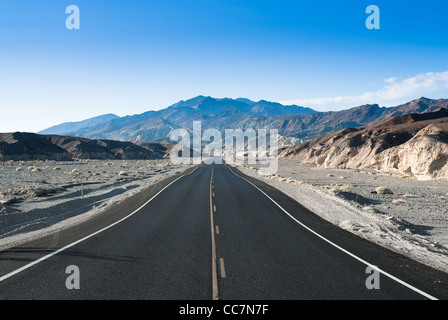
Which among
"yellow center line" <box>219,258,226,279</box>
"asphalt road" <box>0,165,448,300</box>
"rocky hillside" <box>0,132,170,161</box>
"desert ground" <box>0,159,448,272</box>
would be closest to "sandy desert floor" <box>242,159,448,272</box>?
"desert ground" <box>0,159,448,272</box>

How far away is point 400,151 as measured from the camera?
47.4 meters

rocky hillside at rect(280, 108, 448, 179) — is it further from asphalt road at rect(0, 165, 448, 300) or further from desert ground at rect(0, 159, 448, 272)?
asphalt road at rect(0, 165, 448, 300)

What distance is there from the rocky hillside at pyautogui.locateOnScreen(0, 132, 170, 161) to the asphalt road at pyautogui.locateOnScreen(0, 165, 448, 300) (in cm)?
8612

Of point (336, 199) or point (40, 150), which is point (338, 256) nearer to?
point (336, 199)

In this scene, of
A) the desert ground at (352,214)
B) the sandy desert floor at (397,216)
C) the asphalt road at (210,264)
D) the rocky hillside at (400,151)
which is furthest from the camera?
the rocky hillside at (400,151)

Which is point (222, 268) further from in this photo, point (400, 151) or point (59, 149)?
point (59, 149)

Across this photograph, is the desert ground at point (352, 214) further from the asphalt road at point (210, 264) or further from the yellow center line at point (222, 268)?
the yellow center line at point (222, 268)

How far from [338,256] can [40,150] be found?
4784 inches

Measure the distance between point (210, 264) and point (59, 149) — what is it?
127 metres

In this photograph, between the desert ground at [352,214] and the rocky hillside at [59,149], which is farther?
the rocky hillside at [59,149]

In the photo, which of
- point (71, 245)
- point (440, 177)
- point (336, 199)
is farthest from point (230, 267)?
point (440, 177)

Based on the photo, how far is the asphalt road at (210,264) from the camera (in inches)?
282

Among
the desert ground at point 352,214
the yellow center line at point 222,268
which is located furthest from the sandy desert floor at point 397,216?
the yellow center line at point 222,268

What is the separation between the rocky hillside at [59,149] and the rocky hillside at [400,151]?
8362 centimetres
